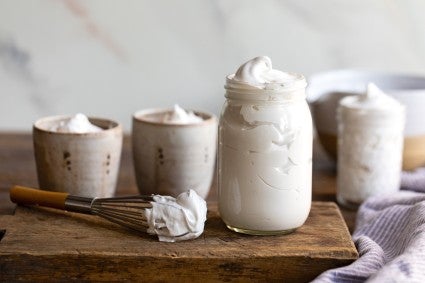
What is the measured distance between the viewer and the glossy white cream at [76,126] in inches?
35.7

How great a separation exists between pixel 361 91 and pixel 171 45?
1.87 feet

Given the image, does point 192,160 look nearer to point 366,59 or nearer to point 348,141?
point 348,141

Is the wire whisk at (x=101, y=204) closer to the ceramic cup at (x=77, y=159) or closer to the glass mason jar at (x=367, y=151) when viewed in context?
the ceramic cup at (x=77, y=159)

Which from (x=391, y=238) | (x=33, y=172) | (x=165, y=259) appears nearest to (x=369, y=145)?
(x=391, y=238)

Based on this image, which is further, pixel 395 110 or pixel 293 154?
pixel 395 110

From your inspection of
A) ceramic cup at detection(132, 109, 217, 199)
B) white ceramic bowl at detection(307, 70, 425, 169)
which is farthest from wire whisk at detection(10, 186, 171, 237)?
white ceramic bowl at detection(307, 70, 425, 169)

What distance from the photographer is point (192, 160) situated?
95cm

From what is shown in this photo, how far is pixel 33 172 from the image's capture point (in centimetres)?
112

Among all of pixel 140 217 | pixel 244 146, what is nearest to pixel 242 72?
pixel 244 146

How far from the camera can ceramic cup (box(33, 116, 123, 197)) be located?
2.91ft

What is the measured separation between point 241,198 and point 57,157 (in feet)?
0.77

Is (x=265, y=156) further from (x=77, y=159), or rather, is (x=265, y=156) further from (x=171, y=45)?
(x=171, y=45)

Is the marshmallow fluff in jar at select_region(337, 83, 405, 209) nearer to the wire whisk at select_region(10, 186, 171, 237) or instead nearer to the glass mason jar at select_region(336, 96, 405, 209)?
the glass mason jar at select_region(336, 96, 405, 209)

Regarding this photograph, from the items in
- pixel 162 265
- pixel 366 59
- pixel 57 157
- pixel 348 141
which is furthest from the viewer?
pixel 366 59
